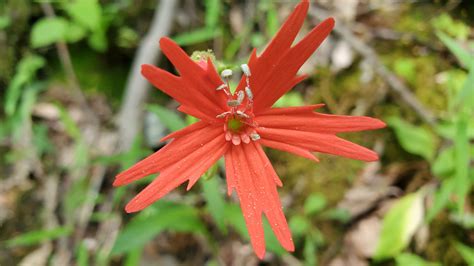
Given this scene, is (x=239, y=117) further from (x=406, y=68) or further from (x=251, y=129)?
(x=406, y=68)

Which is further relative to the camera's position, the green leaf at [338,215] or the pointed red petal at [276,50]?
the green leaf at [338,215]

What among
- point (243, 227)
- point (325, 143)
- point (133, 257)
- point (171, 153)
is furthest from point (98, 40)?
point (325, 143)

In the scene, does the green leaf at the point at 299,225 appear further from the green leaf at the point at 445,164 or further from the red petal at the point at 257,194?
the red petal at the point at 257,194

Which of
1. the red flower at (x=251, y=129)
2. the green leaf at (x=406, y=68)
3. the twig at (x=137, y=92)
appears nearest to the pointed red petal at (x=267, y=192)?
the red flower at (x=251, y=129)

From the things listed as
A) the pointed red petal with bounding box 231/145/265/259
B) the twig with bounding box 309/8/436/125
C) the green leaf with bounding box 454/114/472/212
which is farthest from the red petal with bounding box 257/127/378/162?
the twig with bounding box 309/8/436/125

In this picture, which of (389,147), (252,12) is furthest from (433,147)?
(252,12)

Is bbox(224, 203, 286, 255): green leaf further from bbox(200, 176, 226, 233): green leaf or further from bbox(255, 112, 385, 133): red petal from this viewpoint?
bbox(255, 112, 385, 133): red petal
